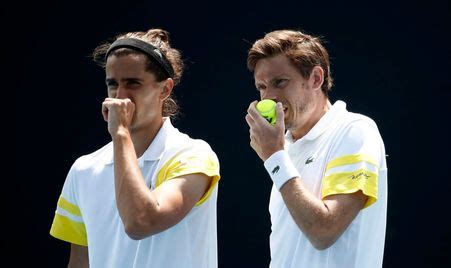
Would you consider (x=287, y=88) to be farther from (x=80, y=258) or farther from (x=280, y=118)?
(x=80, y=258)

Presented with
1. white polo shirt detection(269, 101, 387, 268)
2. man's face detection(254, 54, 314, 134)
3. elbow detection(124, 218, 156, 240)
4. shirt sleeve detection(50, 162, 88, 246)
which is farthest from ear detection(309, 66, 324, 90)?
shirt sleeve detection(50, 162, 88, 246)

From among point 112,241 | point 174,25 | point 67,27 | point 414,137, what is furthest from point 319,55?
point 67,27

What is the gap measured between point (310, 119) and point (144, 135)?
2.02 feet

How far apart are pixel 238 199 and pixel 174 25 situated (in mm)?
1089

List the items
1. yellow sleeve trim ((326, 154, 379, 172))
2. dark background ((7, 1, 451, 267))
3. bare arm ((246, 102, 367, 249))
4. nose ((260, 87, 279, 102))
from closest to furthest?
bare arm ((246, 102, 367, 249)) → yellow sleeve trim ((326, 154, 379, 172)) → nose ((260, 87, 279, 102)) → dark background ((7, 1, 451, 267))

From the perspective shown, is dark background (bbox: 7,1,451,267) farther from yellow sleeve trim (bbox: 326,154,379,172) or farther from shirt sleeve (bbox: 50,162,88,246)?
yellow sleeve trim (bbox: 326,154,379,172)

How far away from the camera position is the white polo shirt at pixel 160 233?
10.5ft

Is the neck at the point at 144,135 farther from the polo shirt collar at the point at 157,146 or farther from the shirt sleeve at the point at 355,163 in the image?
the shirt sleeve at the point at 355,163

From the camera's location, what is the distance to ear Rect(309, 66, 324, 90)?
11.3 ft

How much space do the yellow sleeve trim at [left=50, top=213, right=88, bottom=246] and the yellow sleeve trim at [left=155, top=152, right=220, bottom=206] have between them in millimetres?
483

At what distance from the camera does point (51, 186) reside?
5535 mm

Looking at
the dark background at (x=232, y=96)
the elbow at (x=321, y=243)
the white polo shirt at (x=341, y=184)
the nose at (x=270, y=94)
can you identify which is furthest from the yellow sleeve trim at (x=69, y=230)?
the dark background at (x=232, y=96)

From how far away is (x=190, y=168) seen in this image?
319 centimetres

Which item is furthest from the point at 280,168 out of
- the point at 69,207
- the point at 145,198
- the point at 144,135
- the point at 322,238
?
the point at 69,207
